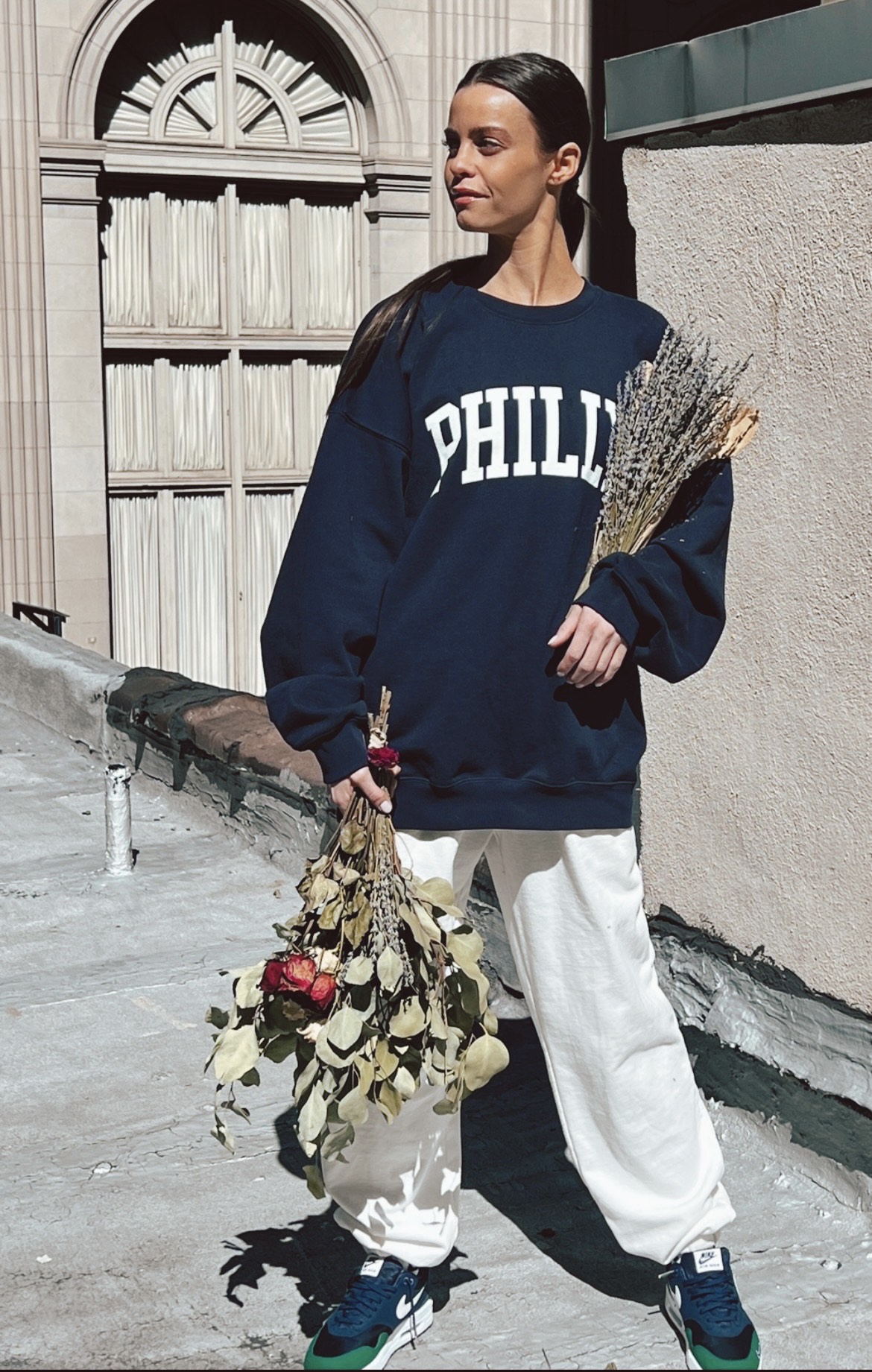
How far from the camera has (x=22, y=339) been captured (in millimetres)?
13156

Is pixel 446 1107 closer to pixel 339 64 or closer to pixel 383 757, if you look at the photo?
pixel 383 757

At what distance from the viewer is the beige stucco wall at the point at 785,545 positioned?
3.10 meters

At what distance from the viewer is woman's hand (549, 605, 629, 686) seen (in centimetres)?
253

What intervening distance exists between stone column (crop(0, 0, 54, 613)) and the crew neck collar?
1111cm

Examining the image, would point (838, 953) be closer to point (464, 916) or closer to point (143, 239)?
point (464, 916)

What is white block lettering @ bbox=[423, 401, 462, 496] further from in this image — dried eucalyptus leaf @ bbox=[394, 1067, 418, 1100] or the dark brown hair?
dried eucalyptus leaf @ bbox=[394, 1067, 418, 1100]

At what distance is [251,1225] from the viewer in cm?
316

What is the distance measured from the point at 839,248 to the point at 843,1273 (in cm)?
180

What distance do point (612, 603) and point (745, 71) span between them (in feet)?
4.19

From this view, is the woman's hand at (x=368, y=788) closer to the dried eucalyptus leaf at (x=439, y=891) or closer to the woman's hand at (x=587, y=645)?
the dried eucalyptus leaf at (x=439, y=891)

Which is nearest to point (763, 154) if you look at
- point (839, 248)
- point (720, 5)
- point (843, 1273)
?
point (839, 248)

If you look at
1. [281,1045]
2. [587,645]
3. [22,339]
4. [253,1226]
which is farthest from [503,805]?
[22,339]

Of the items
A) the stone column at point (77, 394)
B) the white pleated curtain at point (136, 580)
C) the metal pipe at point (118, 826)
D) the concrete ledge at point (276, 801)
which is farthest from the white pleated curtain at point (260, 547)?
the metal pipe at point (118, 826)

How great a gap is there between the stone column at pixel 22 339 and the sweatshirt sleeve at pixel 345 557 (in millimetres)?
11065
